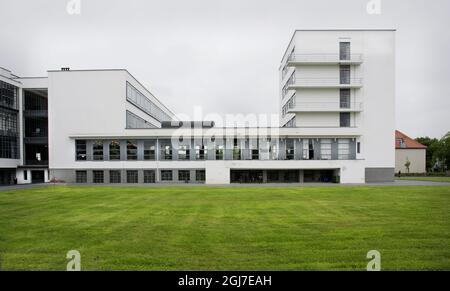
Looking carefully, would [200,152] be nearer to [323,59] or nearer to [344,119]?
[344,119]

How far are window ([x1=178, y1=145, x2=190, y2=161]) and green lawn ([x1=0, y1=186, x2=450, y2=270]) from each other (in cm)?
2484

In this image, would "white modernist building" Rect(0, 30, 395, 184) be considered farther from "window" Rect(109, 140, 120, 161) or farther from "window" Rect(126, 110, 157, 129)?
"window" Rect(126, 110, 157, 129)

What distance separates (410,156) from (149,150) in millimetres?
55997

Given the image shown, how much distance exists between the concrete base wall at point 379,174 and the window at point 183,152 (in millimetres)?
24719

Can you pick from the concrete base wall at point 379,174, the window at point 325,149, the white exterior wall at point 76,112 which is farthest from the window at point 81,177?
the concrete base wall at point 379,174

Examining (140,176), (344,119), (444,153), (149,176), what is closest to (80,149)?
(140,176)

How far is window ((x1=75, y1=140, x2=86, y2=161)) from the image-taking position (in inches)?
1528

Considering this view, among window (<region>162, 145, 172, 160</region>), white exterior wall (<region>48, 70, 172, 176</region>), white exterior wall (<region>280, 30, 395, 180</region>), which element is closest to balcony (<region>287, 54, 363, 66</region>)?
white exterior wall (<region>280, 30, 395, 180</region>)

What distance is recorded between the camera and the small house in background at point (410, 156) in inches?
2373

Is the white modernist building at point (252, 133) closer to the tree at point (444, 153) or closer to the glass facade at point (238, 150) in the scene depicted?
the glass facade at point (238, 150)

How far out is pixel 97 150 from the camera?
127 ft

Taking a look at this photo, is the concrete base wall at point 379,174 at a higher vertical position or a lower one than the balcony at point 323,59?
lower

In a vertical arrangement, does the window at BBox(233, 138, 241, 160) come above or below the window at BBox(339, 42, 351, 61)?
below
